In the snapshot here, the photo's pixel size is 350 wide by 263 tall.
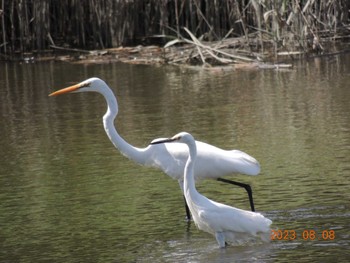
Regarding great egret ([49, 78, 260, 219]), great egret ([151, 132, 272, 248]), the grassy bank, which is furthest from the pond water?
the grassy bank

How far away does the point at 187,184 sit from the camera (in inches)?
270

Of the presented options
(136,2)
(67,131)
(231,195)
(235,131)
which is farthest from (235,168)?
(136,2)

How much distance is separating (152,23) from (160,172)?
990 centimetres

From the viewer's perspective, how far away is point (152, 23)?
1902 centimetres

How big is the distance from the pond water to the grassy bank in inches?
32.8

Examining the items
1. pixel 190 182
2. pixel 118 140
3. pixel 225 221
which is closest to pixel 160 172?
pixel 118 140

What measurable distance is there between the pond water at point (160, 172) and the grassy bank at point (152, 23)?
32.8 inches

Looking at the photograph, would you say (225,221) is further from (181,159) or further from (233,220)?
(181,159)

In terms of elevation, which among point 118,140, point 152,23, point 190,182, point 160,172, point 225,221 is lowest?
point 160,172

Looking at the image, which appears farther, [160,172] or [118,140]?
[160,172]

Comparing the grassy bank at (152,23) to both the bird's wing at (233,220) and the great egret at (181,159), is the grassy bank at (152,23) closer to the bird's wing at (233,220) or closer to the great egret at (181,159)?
the great egret at (181,159)

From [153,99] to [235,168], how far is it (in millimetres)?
6051

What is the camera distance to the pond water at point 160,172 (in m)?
6.99

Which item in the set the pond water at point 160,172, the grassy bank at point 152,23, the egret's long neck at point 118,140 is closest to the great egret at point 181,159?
the egret's long neck at point 118,140
